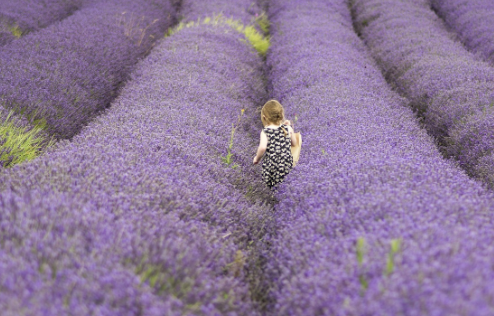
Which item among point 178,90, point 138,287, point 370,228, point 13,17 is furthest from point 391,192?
point 13,17

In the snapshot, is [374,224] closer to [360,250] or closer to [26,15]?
[360,250]

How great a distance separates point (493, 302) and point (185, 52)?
566 centimetres

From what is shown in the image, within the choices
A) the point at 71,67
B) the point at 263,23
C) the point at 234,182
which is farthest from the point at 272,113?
the point at 263,23

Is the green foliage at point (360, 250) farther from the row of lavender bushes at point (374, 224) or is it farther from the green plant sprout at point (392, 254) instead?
the green plant sprout at point (392, 254)

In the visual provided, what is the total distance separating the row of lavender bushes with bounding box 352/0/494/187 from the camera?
422cm

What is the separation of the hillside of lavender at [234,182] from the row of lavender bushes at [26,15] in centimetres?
7

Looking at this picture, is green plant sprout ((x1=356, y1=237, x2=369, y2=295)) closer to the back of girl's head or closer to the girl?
the girl

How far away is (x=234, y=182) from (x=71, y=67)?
3.48 m

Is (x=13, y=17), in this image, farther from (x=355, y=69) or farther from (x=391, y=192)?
(x=391, y=192)

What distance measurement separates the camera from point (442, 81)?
560 cm

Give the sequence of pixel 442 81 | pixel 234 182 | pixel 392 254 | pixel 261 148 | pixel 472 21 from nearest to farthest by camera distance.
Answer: pixel 392 254 → pixel 234 182 → pixel 261 148 → pixel 442 81 → pixel 472 21

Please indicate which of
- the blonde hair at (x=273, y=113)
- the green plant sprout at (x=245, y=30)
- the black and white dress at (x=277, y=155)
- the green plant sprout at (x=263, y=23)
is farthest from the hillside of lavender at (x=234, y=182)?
the green plant sprout at (x=263, y=23)

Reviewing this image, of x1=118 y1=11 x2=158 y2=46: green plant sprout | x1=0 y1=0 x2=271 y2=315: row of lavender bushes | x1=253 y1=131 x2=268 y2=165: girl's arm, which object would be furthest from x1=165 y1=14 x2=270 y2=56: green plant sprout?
x1=253 y1=131 x2=268 y2=165: girl's arm

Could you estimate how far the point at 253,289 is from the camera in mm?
2453
